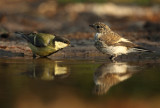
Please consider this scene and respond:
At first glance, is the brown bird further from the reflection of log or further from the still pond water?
the reflection of log

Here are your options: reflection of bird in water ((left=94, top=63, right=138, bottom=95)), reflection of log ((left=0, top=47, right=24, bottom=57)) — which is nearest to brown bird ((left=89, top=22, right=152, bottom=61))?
reflection of bird in water ((left=94, top=63, right=138, bottom=95))

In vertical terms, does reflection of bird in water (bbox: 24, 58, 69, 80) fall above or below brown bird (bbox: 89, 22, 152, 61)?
below

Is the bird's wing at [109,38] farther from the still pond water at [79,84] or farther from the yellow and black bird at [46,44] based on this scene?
the yellow and black bird at [46,44]

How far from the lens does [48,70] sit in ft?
29.2

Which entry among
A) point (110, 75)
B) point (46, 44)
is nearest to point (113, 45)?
point (46, 44)

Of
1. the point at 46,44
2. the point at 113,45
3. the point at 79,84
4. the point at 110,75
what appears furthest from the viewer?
the point at 46,44

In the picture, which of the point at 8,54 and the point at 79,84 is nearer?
the point at 79,84

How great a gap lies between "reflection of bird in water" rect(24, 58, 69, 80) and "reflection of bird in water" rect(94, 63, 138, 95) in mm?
704

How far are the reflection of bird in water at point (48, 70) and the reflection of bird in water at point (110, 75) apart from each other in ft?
2.31

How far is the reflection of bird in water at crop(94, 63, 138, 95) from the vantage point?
7.23 meters

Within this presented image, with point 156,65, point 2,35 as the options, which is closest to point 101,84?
point 156,65

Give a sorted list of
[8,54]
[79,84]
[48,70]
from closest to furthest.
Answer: [79,84] < [48,70] < [8,54]

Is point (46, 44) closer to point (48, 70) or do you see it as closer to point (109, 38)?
point (109, 38)

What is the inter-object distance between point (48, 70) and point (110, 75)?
1374mm
